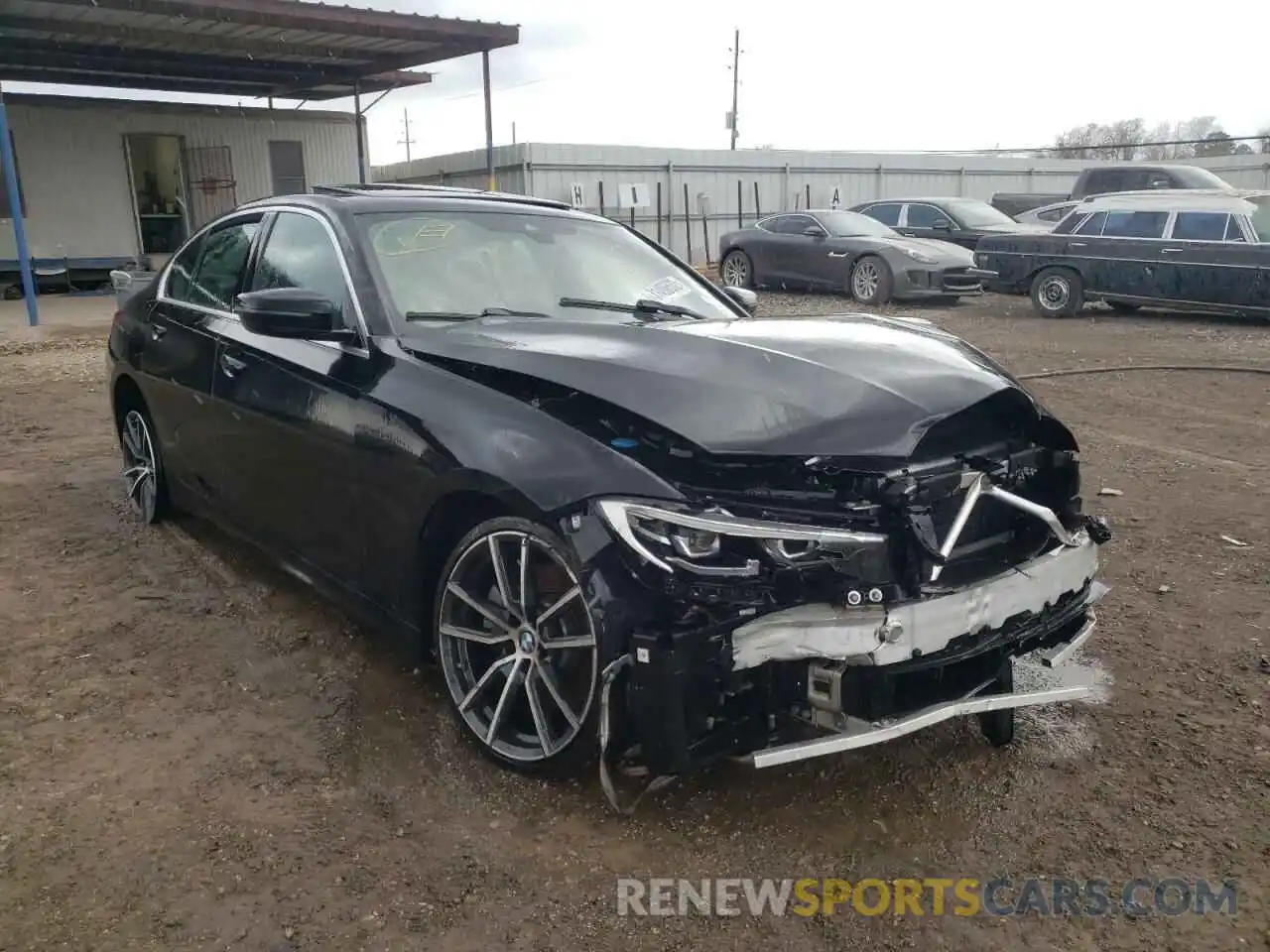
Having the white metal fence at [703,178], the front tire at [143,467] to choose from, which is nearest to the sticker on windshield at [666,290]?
the front tire at [143,467]

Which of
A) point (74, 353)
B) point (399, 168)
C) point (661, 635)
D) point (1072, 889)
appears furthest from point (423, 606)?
point (399, 168)

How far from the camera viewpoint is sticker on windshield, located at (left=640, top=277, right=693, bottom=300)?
13.2 ft

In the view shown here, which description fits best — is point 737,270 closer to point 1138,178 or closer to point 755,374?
point 1138,178

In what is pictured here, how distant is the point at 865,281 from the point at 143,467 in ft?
37.6

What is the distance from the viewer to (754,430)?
8.46 feet

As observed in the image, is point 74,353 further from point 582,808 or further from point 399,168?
point 399,168

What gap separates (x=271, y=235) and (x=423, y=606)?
6.09 feet

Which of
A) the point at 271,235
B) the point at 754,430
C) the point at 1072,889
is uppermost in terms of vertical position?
the point at 271,235

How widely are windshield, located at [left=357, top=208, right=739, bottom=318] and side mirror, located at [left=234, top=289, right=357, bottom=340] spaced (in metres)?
0.21

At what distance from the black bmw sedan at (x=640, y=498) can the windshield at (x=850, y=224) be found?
12.1 m

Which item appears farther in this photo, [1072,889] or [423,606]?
[423,606]

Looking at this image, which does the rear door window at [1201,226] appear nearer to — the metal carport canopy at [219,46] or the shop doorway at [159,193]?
the metal carport canopy at [219,46]

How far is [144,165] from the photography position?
20.8 m

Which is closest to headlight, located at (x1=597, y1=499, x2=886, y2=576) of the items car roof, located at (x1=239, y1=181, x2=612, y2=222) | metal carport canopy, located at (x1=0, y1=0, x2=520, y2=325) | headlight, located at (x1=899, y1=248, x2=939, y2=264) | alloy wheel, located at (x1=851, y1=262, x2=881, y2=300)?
car roof, located at (x1=239, y1=181, x2=612, y2=222)
